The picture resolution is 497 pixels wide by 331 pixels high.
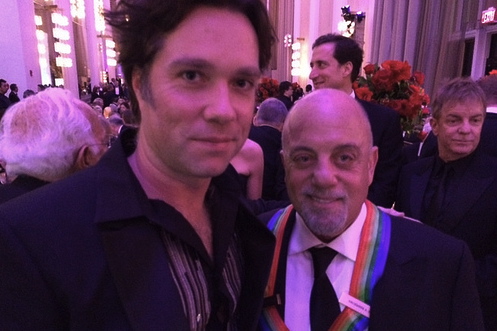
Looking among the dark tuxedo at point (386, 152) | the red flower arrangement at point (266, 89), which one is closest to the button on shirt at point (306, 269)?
the dark tuxedo at point (386, 152)

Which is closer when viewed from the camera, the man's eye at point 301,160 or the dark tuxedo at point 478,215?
the man's eye at point 301,160

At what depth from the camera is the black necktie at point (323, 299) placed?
1.00 meters

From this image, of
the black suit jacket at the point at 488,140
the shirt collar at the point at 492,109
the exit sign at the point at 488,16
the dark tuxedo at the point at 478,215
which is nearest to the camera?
the dark tuxedo at the point at 478,215

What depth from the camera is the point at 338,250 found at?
3.51 feet

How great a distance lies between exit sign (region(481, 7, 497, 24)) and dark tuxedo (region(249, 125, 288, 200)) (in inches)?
160

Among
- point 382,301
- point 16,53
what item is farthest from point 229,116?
point 16,53

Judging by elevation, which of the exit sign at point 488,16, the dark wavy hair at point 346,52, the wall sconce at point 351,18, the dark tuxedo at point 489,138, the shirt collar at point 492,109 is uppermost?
the wall sconce at point 351,18

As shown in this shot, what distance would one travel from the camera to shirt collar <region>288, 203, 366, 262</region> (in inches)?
42.1

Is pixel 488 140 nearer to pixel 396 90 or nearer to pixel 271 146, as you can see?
pixel 396 90

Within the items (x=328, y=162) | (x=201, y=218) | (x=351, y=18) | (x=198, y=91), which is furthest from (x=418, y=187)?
(x=351, y=18)

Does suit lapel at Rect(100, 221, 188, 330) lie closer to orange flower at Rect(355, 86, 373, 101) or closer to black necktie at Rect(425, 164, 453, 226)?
black necktie at Rect(425, 164, 453, 226)

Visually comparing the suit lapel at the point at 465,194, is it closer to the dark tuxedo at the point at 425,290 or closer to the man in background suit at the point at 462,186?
the man in background suit at the point at 462,186

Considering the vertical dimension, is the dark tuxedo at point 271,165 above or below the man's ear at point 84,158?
below

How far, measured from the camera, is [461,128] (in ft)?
5.86
